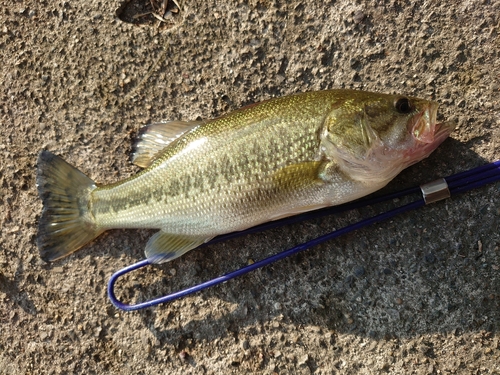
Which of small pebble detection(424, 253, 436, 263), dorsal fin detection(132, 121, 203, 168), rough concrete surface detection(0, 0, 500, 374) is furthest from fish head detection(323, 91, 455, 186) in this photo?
dorsal fin detection(132, 121, 203, 168)

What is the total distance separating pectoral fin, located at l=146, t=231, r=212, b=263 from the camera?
2.39m

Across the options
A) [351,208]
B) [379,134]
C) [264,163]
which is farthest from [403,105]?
[264,163]

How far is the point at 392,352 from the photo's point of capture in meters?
2.33

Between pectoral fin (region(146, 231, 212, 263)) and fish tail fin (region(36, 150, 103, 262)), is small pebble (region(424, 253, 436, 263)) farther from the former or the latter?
fish tail fin (region(36, 150, 103, 262))

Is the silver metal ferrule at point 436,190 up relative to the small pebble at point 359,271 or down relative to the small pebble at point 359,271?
up

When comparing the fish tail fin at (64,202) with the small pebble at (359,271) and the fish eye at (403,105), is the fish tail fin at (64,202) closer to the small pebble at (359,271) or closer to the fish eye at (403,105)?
the small pebble at (359,271)

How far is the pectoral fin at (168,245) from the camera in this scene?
239 cm

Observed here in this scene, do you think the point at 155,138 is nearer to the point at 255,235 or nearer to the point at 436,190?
the point at 255,235

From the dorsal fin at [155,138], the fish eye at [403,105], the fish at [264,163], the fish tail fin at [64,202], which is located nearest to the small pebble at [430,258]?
the fish at [264,163]

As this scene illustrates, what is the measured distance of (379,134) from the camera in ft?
6.80

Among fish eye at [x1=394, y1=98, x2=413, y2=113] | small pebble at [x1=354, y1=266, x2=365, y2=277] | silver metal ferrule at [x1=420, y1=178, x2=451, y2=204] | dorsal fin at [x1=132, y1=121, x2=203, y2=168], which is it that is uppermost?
fish eye at [x1=394, y1=98, x2=413, y2=113]

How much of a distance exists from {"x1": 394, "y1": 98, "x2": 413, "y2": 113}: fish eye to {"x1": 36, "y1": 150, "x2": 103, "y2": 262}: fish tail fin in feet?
5.65

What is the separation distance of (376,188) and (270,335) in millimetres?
1029

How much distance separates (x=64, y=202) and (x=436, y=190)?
206cm
